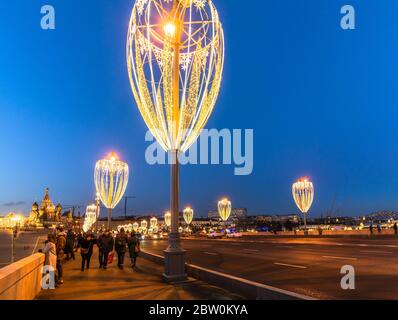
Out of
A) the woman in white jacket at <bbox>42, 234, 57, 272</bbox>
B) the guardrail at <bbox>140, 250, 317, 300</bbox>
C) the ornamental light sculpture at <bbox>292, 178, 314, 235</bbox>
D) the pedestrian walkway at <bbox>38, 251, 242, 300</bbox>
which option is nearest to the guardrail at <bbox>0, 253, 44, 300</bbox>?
the woman in white jacket at <bbox>42, 234, 57, 272</bbox>

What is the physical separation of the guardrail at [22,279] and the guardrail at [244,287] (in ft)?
16.7

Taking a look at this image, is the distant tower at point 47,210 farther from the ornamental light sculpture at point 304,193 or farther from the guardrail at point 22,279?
the guardrail at point 22,279

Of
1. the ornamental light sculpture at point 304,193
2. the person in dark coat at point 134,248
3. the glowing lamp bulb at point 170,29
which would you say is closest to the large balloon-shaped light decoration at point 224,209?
the ornamental light sculpture at point 304,193

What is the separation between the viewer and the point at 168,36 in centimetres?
1338

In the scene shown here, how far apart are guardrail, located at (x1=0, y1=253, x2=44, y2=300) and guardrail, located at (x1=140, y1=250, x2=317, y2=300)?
16.7 ft

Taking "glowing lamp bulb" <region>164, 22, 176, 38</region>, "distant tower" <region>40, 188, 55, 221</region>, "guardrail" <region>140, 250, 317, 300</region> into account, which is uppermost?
"glowing lamp bulb" <region>164, 22, 176, 38</region>

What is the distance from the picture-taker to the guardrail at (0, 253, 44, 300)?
6.93 m

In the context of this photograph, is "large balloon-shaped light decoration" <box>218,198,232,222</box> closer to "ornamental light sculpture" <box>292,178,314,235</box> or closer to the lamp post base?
"ornamental light sculpture" <box>292,178,314,235</box>

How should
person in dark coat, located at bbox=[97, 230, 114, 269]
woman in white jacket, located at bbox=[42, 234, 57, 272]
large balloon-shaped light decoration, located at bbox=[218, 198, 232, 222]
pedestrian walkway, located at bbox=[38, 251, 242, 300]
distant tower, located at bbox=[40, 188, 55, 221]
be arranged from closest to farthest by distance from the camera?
1. pedestrian walkway, located at bbox=[38, 251, 242, 300]
2. woman in white jacket, located at bbox=[42, 234, 57, 272]
3. person in dark coat, located at bbox=[97, 230, 114, 269]
4. large balloon-shaped light decoration, located at bbox=[218, 198, 232, 222]
5. distant tower, located at bbox=[40, 188, 55, 221]

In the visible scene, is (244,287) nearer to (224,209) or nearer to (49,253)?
(49,253)

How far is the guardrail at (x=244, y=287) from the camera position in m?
7.87

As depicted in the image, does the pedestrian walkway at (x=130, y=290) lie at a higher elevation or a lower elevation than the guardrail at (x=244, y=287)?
lower

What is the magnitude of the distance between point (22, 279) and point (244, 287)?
5394 mm
